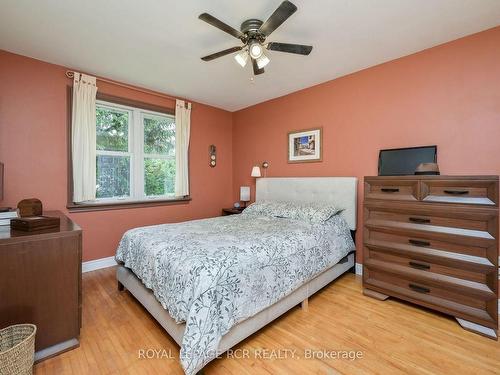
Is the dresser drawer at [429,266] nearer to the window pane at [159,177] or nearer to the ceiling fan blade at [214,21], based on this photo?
the ceiling fan blade at [214,21]

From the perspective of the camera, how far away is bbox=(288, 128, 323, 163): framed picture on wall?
3.42m

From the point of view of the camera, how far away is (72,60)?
267 cm

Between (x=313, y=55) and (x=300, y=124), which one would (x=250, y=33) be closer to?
(x=313, y=55)

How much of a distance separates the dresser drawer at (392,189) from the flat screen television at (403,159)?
0.42m

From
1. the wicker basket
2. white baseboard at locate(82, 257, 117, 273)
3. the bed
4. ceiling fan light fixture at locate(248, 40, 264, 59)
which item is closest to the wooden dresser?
the wicker basket

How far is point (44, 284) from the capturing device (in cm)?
156

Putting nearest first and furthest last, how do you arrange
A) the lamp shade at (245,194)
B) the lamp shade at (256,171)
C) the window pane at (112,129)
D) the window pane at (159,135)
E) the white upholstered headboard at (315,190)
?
the white upholstered headboard at (315,190) → the window pane at (112,129) → the window pane at (159,135) → the lamp shade at (256,171) → the lamp shade at (245,194)

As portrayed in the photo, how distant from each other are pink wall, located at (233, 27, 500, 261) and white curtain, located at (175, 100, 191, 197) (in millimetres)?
1452

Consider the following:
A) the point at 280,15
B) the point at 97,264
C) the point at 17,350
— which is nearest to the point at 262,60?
the point at 280,15

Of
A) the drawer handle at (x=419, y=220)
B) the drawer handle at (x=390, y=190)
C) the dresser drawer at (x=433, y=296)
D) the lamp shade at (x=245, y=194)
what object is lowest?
the dresser drawer at (x=433, y=296)

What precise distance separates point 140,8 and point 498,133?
128 inches

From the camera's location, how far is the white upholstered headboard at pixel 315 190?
9.75ft

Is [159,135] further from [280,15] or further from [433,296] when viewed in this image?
[433,296]

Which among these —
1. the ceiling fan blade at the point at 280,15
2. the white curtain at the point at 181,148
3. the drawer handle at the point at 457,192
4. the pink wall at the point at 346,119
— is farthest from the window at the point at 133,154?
the drawer handle at the point at 457,192
